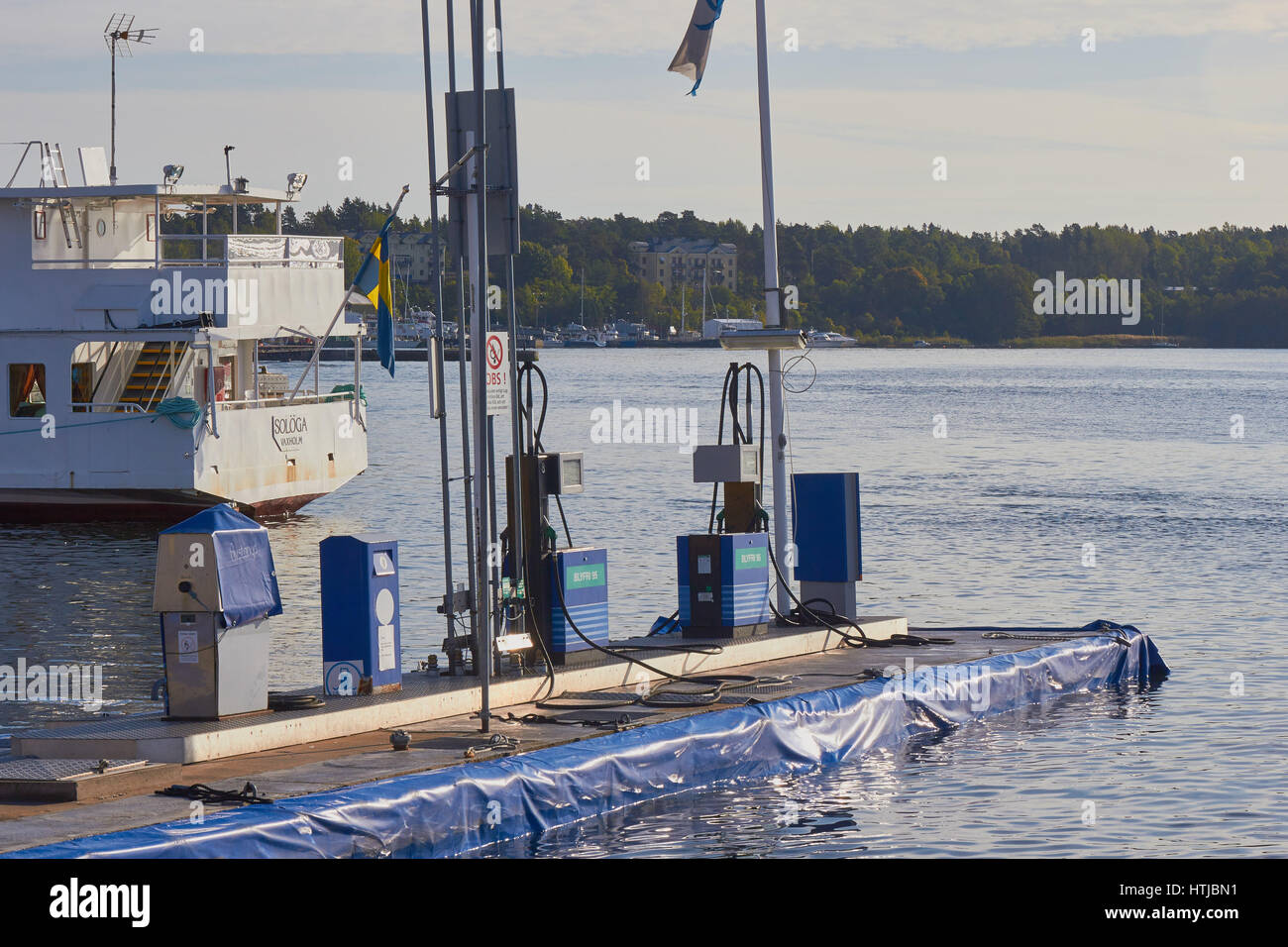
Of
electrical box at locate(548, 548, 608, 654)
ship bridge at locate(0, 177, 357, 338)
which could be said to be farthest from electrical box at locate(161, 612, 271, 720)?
ship bridge at locate(0, 177, 357, 338)

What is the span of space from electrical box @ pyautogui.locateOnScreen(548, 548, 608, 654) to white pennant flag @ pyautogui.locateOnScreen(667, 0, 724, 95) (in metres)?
5.50

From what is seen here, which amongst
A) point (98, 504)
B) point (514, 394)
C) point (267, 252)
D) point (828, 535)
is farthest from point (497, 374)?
point (267, 252)

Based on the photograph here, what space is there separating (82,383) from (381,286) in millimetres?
8109

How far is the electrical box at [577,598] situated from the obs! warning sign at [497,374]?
6.07 ft

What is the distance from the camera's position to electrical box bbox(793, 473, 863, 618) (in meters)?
17.4

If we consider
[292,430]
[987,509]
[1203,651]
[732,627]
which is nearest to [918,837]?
[732,627]

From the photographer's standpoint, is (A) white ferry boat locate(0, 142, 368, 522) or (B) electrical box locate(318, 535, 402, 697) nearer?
(B) electrical box locate(318, 535, 402, 697)

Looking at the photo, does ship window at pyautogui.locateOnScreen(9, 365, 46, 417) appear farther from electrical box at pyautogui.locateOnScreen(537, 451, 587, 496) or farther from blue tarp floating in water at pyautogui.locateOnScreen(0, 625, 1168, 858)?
blue tarp floating in water at pyautogui.locateOnScreen(0, 625, 1168, 858)

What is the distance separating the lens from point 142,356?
3662 cm

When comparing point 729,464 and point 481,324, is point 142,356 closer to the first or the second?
point 729,464

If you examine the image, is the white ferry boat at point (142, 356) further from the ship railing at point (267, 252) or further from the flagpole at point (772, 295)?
the flagpole at point (772, 295)

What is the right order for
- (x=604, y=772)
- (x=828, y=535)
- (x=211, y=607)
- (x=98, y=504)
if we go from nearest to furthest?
(x=211, y=607) < (x=604, y=772) < (x=828, y=535) < (x=98, y=504)

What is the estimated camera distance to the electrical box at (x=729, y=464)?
16.6 meters

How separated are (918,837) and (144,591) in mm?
18971
